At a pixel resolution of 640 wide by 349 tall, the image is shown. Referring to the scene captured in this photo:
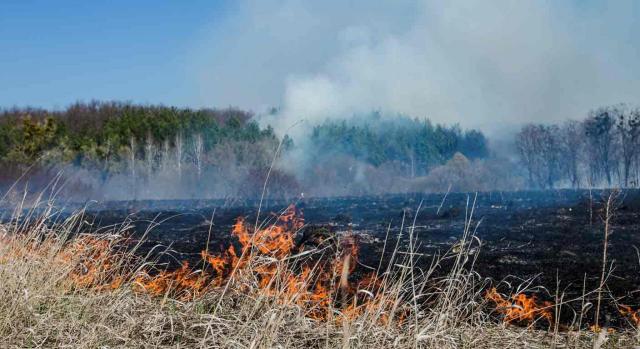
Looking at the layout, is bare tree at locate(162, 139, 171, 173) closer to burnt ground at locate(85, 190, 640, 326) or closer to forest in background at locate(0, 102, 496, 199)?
forest in background at locate(0, 102, 496, 199)

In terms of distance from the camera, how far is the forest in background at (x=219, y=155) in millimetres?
45375

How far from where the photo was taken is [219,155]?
52.1 metres

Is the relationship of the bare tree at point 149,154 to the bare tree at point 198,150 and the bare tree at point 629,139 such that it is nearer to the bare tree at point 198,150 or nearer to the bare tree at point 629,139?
the bare tree at point 198,150

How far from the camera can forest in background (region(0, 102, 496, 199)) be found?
45375 mm

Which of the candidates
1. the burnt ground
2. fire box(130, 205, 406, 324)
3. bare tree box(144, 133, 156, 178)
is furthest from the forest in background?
→ fire box(130, 205, 406, 324)

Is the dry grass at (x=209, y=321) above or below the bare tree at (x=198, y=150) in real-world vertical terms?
below

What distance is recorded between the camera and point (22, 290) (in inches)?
143

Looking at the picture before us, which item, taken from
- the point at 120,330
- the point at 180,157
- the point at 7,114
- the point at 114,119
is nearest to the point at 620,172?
the point at 180,157

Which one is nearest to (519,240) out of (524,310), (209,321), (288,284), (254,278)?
(524,310)

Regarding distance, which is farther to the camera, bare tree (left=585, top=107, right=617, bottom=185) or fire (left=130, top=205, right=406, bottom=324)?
bare tree (left=585, top=107, right=617, bottom=185)

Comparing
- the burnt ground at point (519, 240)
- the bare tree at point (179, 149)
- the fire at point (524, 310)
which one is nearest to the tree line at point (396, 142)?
the bare tree at point (179, 149)

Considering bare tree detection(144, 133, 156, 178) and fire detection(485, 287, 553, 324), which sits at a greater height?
bare tree detection(144, 133, 156, 178)

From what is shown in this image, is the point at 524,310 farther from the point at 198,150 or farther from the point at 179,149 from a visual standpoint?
the point at 179,149

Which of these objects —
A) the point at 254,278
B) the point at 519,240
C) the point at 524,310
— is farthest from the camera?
the point at 519,240
